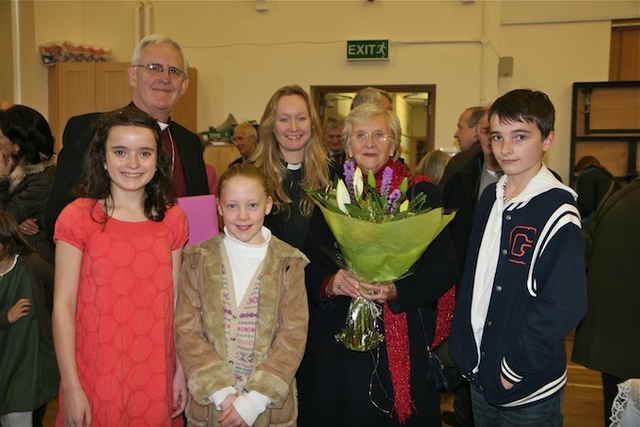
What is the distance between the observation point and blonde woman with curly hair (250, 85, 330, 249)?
230 centimetres

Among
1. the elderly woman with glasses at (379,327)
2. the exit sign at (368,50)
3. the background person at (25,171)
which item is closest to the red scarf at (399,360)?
the elderly woman with glasses at (379,327)

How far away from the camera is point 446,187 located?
3.44m

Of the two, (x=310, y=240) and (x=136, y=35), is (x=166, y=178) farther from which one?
(x=136, y=35)

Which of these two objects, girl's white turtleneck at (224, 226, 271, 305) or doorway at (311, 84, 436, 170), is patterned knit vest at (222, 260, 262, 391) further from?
doorway at (311, 84, 436, 170)

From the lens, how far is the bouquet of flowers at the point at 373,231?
1685mm

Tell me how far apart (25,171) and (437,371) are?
2.49 m

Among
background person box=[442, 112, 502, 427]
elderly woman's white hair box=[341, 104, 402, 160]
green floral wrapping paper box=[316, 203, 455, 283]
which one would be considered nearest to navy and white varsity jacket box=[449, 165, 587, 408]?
green floral wrapping paper box=[316, 203, 455, 283]

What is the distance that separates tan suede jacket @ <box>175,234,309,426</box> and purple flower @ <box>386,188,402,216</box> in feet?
1.17

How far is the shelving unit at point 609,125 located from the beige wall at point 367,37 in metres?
0.14

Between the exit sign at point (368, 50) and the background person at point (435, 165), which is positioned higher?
the exit sign at point (368, 50)

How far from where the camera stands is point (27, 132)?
10.3 ft

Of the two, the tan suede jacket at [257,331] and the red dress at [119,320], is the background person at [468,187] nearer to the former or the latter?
the tan suede jacket at [257,331]

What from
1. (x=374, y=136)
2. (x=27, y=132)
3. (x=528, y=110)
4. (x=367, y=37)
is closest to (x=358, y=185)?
(x=374, y=136)

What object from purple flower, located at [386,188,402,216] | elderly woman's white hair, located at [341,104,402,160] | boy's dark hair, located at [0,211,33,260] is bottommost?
boy's dark hair, located at [0,211,33,260]
